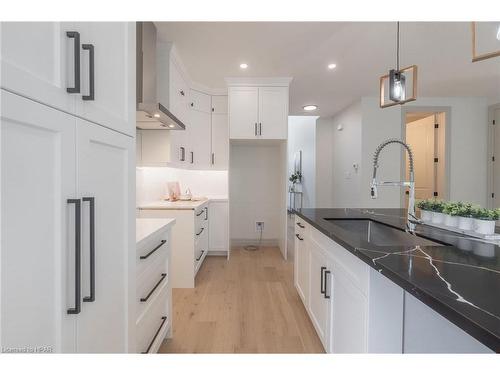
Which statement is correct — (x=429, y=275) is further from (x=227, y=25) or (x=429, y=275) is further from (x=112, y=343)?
(x=227, y=25)

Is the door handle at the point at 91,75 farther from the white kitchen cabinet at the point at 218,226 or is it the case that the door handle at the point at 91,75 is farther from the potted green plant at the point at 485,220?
the white kitchen cabinet at the point at 218,226

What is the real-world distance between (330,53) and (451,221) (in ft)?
7.59

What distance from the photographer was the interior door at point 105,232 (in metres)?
0.79

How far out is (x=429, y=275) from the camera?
79 centimetres

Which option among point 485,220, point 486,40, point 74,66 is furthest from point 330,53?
point 74,66

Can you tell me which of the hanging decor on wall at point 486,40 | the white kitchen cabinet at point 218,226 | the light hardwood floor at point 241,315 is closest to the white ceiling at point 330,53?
the hanging decor on wall at point 486,40

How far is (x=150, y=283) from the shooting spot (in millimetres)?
1468

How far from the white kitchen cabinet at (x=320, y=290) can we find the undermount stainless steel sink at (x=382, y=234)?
0.80ft

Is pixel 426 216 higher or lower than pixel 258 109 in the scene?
lower

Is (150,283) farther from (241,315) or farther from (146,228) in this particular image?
(241,315)

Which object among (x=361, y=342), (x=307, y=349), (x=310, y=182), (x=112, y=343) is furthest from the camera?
(x=310, y=182)

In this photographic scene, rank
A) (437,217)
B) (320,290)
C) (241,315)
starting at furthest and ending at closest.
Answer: (241,315) < (320,290) < (437,217)

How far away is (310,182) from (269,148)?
2757 millimetres
